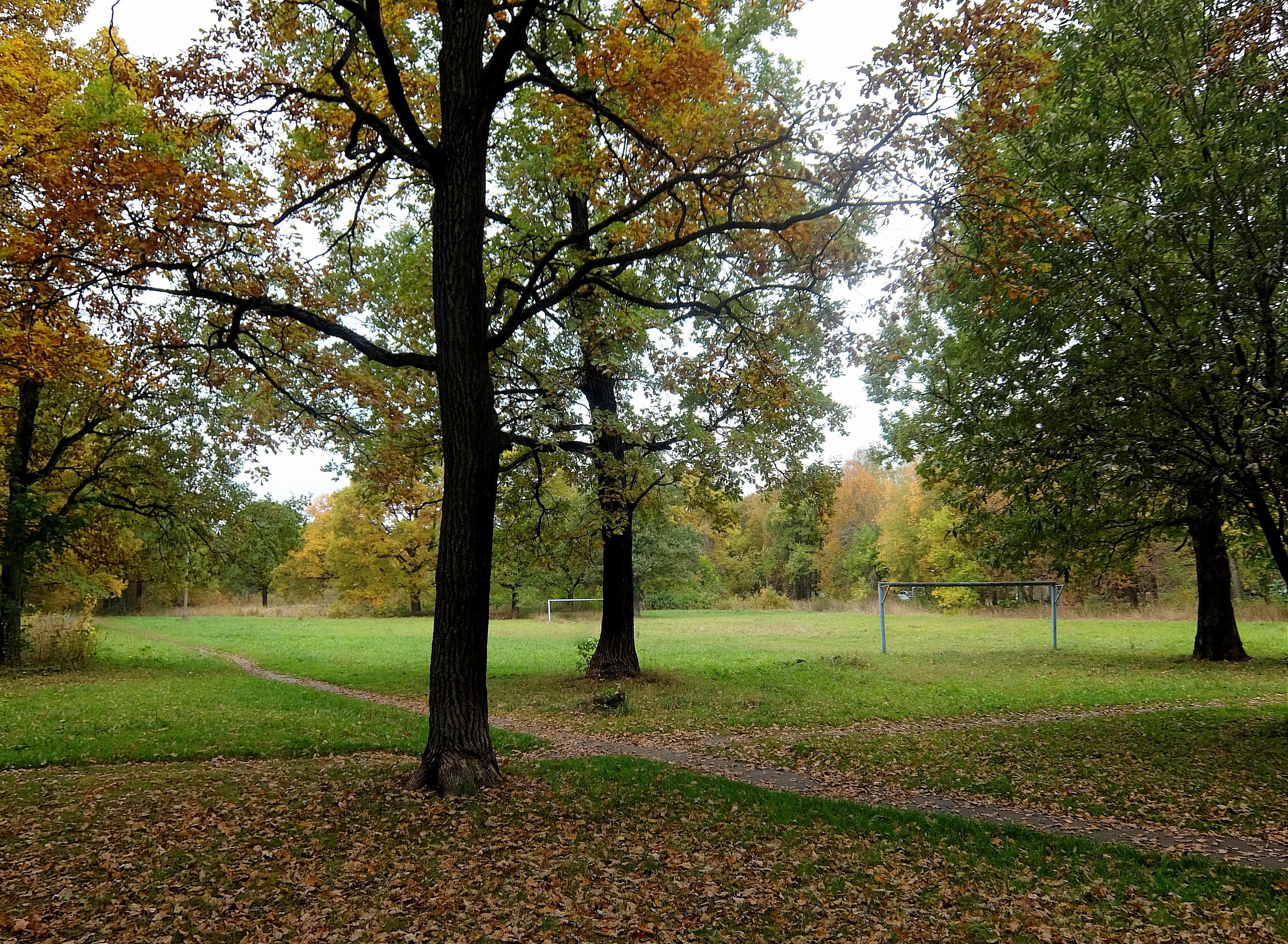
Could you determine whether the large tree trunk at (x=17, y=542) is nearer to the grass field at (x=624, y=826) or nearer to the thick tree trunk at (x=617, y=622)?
the grass field at (x=624, y=826)

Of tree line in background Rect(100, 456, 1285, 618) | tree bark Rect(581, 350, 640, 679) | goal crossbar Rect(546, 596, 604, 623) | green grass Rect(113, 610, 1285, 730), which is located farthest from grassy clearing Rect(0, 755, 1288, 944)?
goal crossbar Rect(546, 596, 604, 623)

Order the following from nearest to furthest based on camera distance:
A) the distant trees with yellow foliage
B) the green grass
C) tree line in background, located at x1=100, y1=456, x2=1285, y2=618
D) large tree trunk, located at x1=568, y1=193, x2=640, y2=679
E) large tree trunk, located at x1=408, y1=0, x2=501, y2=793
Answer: large tree trunk, located at x1=408, y1=0, x2=501, y2=793
large tree trunk, located at x1=568, y1=193, x2=640, y2=679
the green grass
tree line in background, located at x1=100, y1=456, x2=1285, y2=618
the distant trees with yellow foliage

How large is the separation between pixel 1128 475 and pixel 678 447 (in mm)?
7517

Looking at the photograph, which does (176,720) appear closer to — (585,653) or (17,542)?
(17,542)

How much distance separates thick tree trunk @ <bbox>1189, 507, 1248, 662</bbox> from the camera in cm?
1659

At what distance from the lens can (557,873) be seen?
532 cm

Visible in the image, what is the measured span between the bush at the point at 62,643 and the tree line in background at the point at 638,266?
0.90 meters

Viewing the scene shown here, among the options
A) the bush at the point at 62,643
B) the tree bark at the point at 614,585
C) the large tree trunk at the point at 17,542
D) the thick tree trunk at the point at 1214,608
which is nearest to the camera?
the tree bark at the point at 614,585

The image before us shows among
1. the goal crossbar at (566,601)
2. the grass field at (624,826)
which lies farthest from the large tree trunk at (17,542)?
the goal crossbar at (566,601)

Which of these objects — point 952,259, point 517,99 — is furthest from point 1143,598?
point 517,99

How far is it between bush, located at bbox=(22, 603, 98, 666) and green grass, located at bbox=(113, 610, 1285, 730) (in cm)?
442

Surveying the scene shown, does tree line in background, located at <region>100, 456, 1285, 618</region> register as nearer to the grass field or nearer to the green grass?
the green grass

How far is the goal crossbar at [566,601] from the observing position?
40.6 meters

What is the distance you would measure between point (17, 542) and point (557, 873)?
52.7 feet
